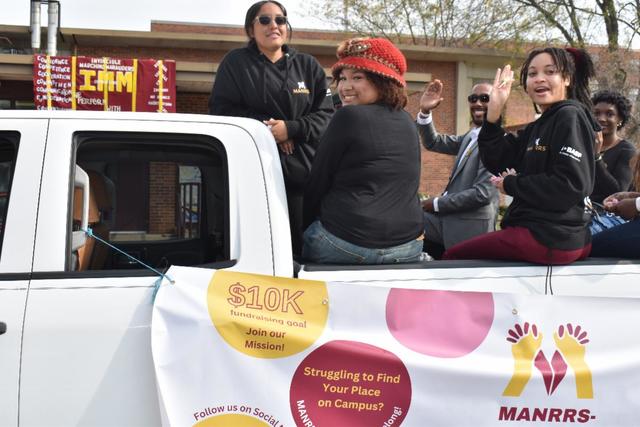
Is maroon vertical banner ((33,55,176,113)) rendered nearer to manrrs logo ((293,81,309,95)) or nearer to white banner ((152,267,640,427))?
manrrs logo ((293,81,309,95))

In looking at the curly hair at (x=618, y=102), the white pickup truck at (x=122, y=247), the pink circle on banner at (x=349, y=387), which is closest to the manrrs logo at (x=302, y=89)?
the white pickup truck at (x=122, y=247)

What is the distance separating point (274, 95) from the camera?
3.19m

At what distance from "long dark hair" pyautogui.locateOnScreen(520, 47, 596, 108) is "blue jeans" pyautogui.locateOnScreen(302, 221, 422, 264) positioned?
101 cm

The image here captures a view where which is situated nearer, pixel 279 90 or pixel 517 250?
pixel 517 250

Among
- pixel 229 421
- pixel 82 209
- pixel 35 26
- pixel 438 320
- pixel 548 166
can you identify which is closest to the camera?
pixel 229 421

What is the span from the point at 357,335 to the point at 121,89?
13.0 m

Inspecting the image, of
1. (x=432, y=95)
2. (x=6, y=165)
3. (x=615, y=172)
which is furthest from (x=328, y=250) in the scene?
(x=615, y=172)

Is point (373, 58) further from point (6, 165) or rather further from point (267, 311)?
point (6, 165)

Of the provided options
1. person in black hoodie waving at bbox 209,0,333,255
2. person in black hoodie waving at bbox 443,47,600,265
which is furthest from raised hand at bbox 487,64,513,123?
person in black hoodie waving at bbox 209,0,333,255

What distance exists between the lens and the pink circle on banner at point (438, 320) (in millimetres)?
2193

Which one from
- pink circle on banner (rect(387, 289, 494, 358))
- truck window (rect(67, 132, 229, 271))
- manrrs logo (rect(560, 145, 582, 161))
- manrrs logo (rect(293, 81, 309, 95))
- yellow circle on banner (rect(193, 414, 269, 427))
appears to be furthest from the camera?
manrrs logo (rect(293, 81, 309, 95))

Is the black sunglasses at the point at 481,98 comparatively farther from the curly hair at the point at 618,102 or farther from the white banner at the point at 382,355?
the white banner at the point at 382,355

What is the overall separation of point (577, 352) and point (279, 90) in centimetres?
182

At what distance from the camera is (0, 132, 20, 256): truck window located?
7.22 ft
